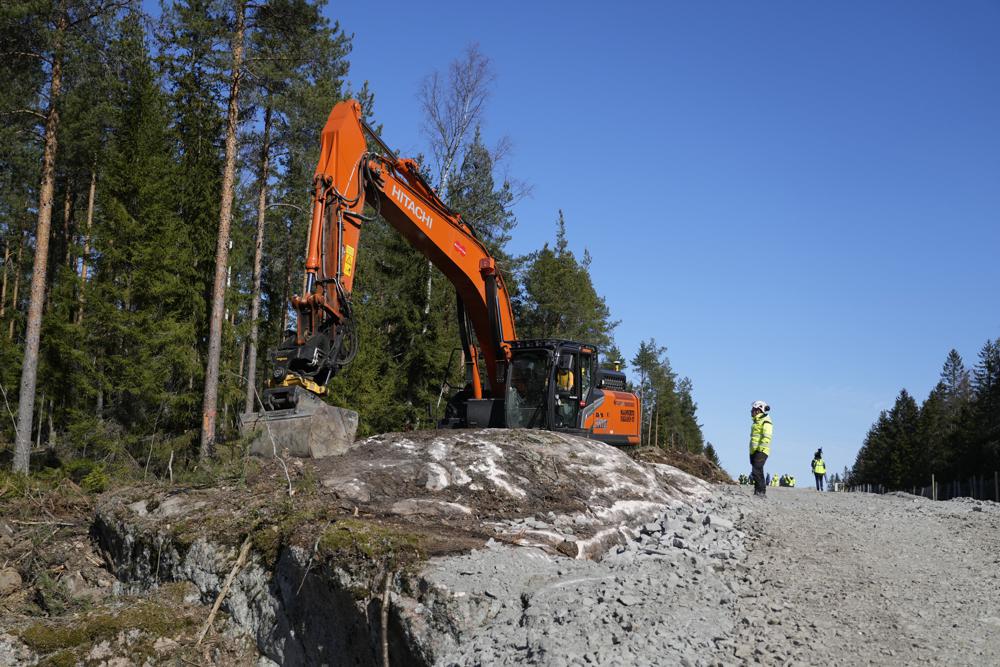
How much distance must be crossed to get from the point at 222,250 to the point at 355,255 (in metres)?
8.88

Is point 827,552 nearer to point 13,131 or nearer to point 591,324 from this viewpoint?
point 13,131

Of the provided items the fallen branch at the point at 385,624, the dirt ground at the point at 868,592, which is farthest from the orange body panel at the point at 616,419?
the fallen branch at the point at 385,624

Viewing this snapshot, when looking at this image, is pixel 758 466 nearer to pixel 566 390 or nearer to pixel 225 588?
pixel 566 390

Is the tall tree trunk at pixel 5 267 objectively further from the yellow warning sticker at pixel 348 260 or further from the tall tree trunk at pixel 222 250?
the yellow warning sticker at pixel 348 260

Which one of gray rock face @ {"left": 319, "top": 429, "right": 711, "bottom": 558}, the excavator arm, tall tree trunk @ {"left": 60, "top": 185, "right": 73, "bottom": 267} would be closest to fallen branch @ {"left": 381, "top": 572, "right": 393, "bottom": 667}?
gray rock face @ {"left": 319, "top": 429, "right": 711, "bottom": 558}

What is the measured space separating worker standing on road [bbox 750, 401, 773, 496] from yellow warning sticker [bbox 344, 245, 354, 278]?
724 centimetres

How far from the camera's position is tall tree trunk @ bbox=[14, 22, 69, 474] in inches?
603

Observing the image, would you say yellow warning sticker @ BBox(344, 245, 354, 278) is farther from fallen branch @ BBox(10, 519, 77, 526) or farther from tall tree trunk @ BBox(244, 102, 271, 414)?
tall tree trunk @ BBox(244, 102, 271, 414)

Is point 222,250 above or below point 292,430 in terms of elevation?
above

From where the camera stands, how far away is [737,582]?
243 inches

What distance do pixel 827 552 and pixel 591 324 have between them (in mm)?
34778

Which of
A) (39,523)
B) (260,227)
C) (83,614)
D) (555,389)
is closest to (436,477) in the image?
(83,614)

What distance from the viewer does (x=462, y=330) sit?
1406 cm

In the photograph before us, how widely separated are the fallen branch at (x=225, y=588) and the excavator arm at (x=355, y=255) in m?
2.48
